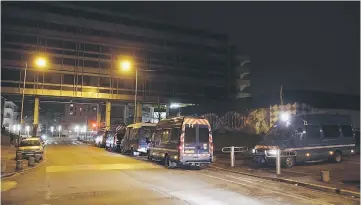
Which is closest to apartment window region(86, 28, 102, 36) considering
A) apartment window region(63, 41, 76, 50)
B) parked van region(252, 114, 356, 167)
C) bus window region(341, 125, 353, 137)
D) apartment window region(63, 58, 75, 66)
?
apartment window region(63, 41, 76, 50)

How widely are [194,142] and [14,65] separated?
4929 centimetres

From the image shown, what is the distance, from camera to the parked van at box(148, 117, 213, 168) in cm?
1864

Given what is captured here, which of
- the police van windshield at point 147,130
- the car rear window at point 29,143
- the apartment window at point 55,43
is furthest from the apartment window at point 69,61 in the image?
the police van windshield at point 147,130

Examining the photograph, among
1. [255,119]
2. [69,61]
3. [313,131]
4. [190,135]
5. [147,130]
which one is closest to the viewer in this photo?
[190,135]

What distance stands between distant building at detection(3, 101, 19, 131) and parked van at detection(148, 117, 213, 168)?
63.0m

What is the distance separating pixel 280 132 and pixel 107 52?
5216 cm

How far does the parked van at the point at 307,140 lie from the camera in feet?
62.0

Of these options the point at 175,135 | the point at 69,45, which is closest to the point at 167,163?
the point at 175,135

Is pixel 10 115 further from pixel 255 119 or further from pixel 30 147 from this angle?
pixel 255 119

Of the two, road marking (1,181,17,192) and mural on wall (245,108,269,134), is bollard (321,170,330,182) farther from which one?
mural on wall (245,108,269,134)

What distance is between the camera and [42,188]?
12406 millimetres

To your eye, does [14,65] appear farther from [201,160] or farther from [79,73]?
[201,160]

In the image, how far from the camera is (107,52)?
67062 mm

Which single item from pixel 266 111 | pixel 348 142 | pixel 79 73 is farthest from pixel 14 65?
pixel 348 142
